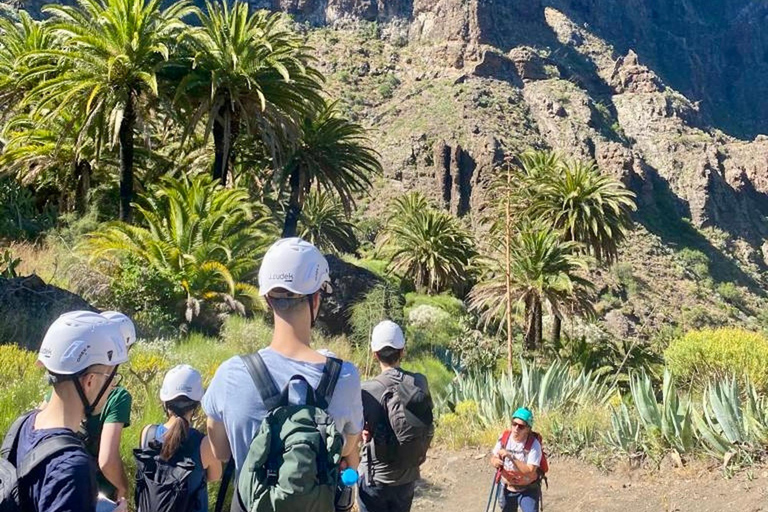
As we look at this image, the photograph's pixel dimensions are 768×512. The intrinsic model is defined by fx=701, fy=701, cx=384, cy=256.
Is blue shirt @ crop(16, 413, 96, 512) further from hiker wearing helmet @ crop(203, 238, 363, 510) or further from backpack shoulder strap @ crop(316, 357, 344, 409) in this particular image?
backpack shoulder strap @ crop(316, 357, 344, 409)

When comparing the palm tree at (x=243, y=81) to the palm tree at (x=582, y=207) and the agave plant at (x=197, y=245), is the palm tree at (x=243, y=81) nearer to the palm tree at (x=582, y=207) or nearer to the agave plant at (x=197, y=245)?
the agave plant at (x=197, y=245)

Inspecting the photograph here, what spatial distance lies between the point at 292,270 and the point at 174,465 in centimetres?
164

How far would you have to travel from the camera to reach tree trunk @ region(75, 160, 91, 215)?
15.0 m

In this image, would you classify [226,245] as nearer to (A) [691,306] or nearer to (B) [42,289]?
(B) [42,289]

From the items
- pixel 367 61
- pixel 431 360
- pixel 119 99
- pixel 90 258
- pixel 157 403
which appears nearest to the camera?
pixel 157 403

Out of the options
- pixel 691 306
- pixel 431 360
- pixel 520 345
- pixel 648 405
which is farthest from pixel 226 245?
pixel 691 306

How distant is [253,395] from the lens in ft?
7.67

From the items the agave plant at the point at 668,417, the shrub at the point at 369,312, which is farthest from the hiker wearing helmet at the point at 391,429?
the shrub at the point at 369,312

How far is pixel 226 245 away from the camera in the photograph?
43.5 feet

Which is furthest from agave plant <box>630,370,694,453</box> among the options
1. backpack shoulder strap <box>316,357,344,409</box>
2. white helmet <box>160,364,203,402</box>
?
backpack shoulder strap <box>316,357,344,409</box>

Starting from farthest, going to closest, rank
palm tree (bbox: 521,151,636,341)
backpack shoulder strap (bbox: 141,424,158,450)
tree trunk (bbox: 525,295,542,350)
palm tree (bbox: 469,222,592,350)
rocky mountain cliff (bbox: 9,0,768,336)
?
1. rocky mountain cliff (bbox: 9,0,768,336)
2. palm tree (bbox: 521,151,636,341)
3. tree trunk (bbox: 525,295,542,350)
4. palm tree (bbox: 469,222,592,350)
5. backpack shoulder strap (bbox: 141,424,158,450)

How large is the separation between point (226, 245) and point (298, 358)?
36.7ft

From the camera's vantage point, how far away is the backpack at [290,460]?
7.13 feet

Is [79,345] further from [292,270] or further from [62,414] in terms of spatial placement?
[292,270]
